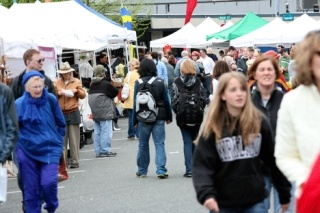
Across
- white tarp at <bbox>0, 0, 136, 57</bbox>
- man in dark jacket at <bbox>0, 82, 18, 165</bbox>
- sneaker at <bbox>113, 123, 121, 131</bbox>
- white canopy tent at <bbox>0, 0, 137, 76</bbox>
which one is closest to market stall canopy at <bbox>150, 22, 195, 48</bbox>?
white canopy tent at <bbox>0, 0, 137, 76</bbox>

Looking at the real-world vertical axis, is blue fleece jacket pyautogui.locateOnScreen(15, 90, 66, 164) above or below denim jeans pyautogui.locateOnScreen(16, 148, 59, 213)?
above

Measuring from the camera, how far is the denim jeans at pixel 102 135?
1633cm

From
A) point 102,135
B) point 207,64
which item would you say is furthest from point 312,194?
point 207,64

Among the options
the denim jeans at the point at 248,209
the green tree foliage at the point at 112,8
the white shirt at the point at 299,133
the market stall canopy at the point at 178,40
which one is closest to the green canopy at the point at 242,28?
the market stall canopy at the point at 178,40

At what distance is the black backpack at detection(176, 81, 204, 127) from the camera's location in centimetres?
1259

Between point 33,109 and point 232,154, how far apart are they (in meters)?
3.74

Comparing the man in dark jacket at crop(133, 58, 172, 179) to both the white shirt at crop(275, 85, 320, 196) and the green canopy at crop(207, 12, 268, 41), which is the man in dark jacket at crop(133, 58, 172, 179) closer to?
the white shirt at crop(275, 85, 320, 196)

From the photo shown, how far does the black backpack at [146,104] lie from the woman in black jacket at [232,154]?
263 inches

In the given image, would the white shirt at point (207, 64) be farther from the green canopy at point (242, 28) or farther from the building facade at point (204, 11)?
the building facade at point (204, 11)

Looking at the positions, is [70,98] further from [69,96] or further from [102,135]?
[102,135]

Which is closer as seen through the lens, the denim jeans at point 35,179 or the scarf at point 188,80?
the denim jeans at point 35,179

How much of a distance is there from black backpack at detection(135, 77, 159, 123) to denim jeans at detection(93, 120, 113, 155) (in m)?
3.55

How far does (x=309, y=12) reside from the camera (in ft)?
168

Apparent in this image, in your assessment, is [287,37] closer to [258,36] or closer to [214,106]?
[258,36]
